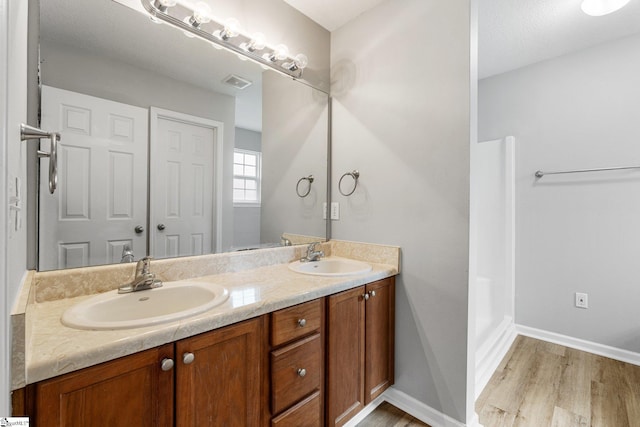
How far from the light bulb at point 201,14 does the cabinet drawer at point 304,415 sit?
1835mm

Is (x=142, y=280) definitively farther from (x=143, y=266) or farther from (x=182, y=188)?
(x=182, y=188)

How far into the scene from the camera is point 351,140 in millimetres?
1932

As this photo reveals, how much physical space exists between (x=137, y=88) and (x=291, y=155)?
0.93m

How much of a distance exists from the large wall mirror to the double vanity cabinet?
591 mm

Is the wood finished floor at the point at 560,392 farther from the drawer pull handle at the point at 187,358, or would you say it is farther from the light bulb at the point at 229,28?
the light bulb at the point at 229,28

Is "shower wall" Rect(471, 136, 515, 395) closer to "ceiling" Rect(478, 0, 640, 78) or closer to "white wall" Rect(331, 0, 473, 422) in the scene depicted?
"ceiling" Rect(478, 0, 640, 78)

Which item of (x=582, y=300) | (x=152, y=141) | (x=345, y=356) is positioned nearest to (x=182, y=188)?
(x=152, y=141)

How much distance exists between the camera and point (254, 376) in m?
1.03

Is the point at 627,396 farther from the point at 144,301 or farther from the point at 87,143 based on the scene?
the point at 87,143

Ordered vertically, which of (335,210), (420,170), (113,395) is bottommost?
(113,395)

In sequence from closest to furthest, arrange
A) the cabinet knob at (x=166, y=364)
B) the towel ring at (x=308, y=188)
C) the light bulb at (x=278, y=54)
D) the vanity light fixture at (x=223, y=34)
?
the cabinet knob at (x=166, y=364) → the vanity light fixture at (x=223, y=34) → the light bulb at (x=278, y=54) → the towel ring at (x=308, y=188)

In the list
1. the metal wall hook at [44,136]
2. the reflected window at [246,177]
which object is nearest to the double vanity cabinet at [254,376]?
the metal wall hook at [44,136]

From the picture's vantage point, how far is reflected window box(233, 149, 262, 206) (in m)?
1.61

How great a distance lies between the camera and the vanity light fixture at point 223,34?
1.30m
